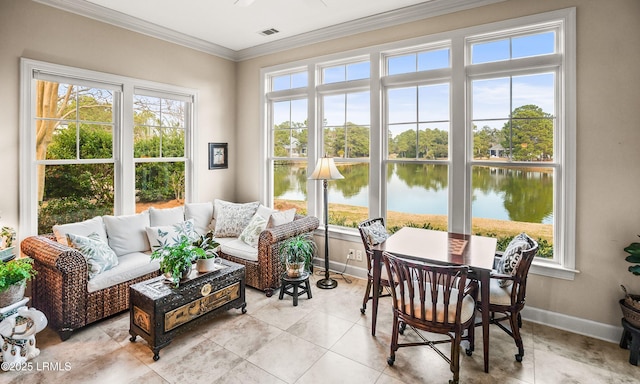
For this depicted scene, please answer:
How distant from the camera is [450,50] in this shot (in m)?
3.51

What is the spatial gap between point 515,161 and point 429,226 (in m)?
1.10

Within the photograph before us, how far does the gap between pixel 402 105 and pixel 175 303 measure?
3.09 m

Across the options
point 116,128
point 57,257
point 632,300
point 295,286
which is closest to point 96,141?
point 116,128

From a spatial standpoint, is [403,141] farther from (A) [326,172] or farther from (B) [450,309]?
(B) [450,309]

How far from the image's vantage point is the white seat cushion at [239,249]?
3.80 metres

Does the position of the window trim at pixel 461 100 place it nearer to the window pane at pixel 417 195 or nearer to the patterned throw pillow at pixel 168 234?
the window pane at pixel 417 195

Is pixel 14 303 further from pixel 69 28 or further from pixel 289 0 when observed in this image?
pixel 289 0

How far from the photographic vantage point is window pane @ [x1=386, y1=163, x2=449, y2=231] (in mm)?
3689

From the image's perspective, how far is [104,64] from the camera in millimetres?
3709

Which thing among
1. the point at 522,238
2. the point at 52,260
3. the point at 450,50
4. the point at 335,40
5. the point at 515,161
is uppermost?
the point at 335,40

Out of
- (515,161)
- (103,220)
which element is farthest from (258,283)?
(515,161)

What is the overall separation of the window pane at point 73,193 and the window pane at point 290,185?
2108 millimetres

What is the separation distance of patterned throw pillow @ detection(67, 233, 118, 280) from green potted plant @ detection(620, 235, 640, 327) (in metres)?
4.39

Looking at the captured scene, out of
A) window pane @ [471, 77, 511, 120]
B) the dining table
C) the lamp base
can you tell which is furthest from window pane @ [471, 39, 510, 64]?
the lamp base
